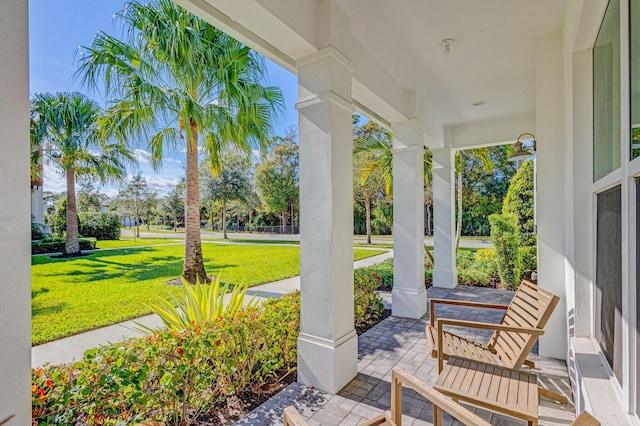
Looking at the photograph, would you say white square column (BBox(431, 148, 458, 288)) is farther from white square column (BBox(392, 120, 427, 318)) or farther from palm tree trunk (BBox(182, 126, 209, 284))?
palm tree trunk (BBox(182, 126, 209, 284))

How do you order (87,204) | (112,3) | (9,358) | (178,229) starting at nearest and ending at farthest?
(9,358) < (112,3) < (87,204) < (178,229)

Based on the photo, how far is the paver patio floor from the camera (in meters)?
2.23

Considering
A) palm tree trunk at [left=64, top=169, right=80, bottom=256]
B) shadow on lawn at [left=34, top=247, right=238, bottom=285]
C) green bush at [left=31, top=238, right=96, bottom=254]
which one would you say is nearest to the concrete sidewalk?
shadow on lawn at [left=34, top=247, right=238, bottom=285]

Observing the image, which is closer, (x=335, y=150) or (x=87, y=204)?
(x=335, y=150)

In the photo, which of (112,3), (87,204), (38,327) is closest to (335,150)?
(112,3)

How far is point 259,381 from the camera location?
2.68 metres

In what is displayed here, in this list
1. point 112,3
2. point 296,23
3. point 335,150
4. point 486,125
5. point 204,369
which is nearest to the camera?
point 204,369

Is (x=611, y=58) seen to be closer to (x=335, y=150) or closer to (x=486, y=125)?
(x=335, y=150)

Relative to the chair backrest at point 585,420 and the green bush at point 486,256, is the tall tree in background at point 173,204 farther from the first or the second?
the chair backrest at point 585,420

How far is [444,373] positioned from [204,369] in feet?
5.72

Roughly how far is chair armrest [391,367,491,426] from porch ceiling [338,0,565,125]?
2984mm

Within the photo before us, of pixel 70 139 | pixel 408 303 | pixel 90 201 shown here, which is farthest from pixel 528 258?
pixel 90 201

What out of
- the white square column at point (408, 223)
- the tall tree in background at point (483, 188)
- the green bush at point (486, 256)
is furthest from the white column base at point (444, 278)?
the tall tree in background at point (483, 188)

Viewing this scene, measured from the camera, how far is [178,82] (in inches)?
216
